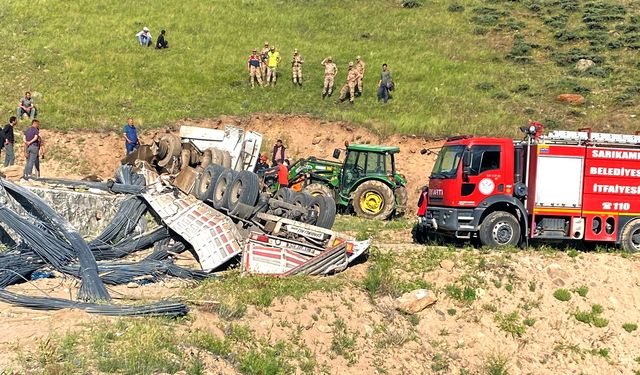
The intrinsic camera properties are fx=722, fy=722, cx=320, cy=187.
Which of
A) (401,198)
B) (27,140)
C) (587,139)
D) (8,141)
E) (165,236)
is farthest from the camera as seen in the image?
(8,141)

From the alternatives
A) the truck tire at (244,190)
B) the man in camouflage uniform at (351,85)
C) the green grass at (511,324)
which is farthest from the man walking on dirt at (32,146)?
the green grass at (511,324)

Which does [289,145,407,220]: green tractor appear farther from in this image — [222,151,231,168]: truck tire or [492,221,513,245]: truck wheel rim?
[492,221,513,245]: truck wheel rim

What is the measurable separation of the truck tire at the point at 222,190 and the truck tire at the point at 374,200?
4877 mm

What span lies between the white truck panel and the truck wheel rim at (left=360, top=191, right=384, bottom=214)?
228 inches

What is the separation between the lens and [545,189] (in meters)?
17.2

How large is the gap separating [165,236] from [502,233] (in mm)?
8109

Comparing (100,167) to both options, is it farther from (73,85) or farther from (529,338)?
(529,338)

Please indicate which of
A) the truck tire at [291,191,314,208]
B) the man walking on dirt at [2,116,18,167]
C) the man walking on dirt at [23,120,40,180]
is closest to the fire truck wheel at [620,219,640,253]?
the truck tire at [291,191,314,208]

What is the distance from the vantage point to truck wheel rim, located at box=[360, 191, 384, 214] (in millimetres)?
21844

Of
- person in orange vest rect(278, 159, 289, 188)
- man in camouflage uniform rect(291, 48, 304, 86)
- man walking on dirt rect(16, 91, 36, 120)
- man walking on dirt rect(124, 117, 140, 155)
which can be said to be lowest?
person in orange vest rect(278, 159, 289, 188)

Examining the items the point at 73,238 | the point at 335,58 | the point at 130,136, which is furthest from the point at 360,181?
the point at 335,58

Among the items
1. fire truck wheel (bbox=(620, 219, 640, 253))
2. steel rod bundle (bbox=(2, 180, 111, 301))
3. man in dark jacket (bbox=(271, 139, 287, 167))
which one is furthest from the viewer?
man in dark jacket (bbox=(271, 139, 287, 167))

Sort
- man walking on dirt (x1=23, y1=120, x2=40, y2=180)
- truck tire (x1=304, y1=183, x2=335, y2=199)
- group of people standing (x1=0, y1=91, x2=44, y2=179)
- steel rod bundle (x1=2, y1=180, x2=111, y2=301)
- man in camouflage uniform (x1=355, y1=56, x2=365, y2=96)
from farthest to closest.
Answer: man in camouflage uniform (x1=355, y1=56, x2=365, y2=96), truck tire (x1=304, y1=183, x2=335, y2=199), group of people standing (x1=0, y1=91, x2=44, y2=179), man walking on dirt (x1=23, y1=120, x2=40, y2=180), steel rod bundle (x1=2, y1=180, x2=111, y2=301)

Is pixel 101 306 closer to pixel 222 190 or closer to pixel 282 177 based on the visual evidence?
pixel 222 190
